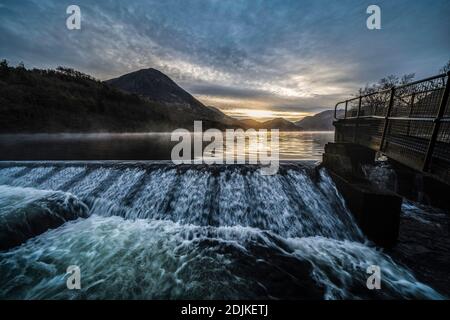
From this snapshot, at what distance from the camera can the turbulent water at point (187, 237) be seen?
4465 mm

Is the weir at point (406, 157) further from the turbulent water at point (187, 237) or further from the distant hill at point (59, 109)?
the distant hill at point (59, 109)

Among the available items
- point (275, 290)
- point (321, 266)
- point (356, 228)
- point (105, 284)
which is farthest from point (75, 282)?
point (356, 228)

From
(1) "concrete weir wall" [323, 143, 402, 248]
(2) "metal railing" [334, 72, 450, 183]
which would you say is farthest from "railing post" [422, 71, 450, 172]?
(1) "concrete weir wall" [323, 143, 402, 248]

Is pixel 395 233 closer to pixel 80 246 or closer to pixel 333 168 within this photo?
pixel 333 168

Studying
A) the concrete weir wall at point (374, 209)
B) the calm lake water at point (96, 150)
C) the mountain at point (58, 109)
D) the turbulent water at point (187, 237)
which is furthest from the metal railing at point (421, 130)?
the mountain at point (58, 109)

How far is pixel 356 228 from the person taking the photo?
6.48 meters

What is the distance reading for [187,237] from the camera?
20.8ft

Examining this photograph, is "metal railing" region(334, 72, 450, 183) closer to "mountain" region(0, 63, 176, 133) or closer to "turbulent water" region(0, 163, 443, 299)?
"turbulent water" region(0, 163, 443, 299)

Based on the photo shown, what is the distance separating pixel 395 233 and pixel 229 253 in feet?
15.8

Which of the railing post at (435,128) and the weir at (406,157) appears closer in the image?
the railing post at (435,128)

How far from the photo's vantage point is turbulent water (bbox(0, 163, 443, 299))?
4.46 m

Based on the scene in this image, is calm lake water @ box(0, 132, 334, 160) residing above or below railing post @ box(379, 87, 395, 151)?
below

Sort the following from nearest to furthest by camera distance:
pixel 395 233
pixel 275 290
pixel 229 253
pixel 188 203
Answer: pixel 275 290 < pixel 229 253 < pixel 395 233 < pixel 188 203

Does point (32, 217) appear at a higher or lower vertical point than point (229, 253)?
higher
